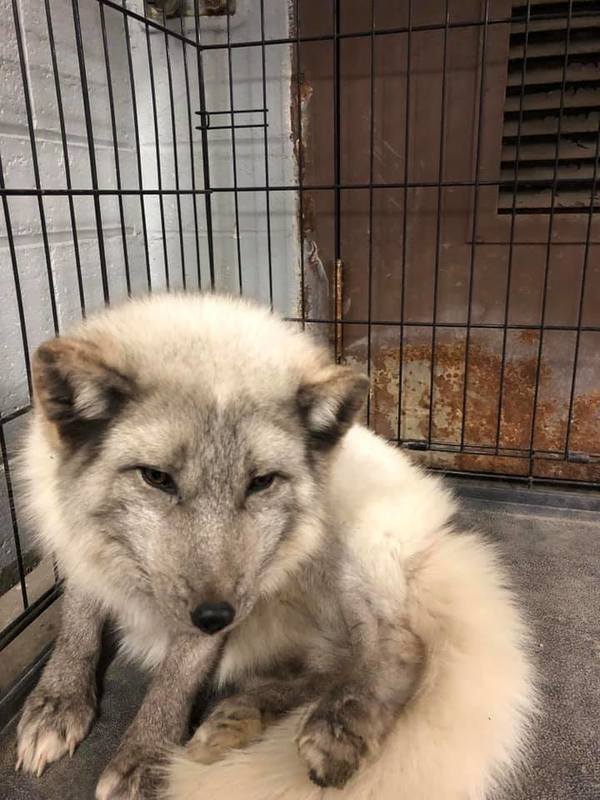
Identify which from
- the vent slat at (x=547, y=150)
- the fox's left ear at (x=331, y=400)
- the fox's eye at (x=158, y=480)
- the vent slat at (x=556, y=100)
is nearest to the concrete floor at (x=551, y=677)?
the fox's eye at (x=158, y=480)

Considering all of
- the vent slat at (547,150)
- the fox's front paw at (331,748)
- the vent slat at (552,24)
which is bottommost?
the fox's front paw at (331,748)

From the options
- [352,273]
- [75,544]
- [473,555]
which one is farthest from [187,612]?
[352,273]

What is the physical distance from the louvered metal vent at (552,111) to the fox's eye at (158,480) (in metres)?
1.69

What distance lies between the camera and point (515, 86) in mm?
2340

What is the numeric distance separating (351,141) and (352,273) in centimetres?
53

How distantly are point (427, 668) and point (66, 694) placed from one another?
0.78 meters

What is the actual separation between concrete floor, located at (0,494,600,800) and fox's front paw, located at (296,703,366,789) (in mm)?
330

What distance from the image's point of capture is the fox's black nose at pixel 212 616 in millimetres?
1000

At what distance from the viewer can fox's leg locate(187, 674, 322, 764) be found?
1.20 metres

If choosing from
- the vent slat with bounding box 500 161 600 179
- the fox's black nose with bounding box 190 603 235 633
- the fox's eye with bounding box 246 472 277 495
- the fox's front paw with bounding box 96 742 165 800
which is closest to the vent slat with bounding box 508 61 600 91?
the vent slat with bounding box 500 161 600 179

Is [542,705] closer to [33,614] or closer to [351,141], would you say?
[33,614]

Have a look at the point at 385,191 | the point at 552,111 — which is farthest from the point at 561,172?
the point at 385,191

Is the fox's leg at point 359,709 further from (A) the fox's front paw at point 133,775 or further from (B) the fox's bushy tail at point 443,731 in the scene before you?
(A) the fox's front paw at point 133,775

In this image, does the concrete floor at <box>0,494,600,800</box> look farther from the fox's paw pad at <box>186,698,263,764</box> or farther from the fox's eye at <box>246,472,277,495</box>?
the fox's eye at <box>246,472,277,495</box>
